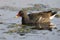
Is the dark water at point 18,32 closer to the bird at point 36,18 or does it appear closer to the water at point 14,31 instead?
the water at point 14,31

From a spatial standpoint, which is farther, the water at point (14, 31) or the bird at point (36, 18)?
the bird at point (36, 18)

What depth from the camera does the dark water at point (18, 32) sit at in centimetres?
1022

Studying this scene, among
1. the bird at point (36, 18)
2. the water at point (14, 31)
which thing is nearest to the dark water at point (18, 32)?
the water at point (14, 31)

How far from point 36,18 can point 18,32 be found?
8.60ft

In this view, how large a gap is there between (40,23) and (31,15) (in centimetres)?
51

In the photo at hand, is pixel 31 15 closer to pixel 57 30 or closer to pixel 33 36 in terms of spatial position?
pixel 57 30

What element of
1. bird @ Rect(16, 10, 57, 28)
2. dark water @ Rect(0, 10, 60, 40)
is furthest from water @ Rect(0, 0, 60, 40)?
bird @ Rect(16, 10, 57, 28)

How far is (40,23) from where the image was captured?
13.3 m

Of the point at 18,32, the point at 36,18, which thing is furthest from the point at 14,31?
the point at 36,18

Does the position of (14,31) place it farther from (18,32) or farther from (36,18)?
(36,18)

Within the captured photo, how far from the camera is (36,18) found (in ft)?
43.9

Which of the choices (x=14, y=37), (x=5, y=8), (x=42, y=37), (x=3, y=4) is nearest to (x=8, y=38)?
A: (x=14, y=37)

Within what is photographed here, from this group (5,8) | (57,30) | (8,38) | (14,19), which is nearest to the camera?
(8,38)

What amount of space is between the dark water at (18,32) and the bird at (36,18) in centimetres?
26
